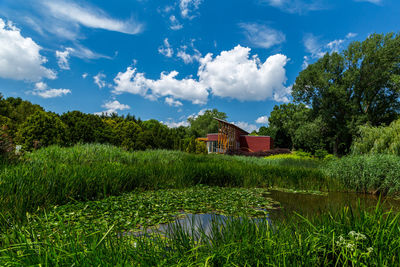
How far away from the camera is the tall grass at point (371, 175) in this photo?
6.20m

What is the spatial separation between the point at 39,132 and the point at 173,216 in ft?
27.5

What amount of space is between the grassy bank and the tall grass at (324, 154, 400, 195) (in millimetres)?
599

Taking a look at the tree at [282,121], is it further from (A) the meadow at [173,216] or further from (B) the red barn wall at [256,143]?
(A) the meadow at [173,216]

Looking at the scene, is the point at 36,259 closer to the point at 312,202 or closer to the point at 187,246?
the point at 187,246

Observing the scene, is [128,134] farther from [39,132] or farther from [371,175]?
[371,175]

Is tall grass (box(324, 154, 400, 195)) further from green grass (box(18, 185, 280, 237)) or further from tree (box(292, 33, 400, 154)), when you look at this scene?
tree (box(292, 33, 400, 154))

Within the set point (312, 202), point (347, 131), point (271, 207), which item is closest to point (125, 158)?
point (271, 207)

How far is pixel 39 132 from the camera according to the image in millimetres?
8570

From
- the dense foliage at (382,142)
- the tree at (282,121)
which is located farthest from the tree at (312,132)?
the dense foliage at (382,142)

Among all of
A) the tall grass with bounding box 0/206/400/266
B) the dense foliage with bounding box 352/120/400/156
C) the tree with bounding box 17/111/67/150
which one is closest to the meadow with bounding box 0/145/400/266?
the tall grass with bounding box 0/206/400/266

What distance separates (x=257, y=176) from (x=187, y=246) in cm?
565

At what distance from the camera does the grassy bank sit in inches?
122

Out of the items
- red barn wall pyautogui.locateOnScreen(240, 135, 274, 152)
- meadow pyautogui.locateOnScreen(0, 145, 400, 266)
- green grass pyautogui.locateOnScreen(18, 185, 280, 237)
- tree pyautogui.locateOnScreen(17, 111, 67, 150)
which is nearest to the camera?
meadow pyautogui.locateOnScreen(0, 145, 400, 266)

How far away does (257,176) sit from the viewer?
23.0ft
